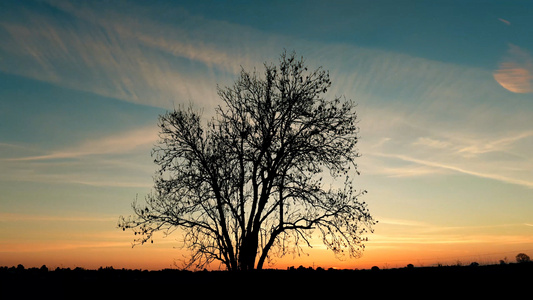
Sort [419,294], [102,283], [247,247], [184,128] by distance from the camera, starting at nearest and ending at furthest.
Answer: [419,294]
[102,283]
[247,247]
[184,128]

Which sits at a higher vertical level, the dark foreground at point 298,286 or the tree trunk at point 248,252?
the tree trunk at point 248,252

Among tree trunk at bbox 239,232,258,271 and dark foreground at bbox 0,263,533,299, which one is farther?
tree trunk at bbox 239,232,258,271

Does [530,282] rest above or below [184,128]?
below

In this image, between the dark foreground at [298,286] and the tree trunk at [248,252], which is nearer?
the dark foreground at [298,286]

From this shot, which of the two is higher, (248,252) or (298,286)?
(248,252)

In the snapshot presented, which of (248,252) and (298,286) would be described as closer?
(298,286)

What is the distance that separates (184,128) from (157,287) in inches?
540

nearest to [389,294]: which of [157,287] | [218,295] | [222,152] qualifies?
[218,295]

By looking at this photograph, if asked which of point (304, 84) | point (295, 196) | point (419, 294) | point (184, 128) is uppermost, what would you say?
point (304, 84)

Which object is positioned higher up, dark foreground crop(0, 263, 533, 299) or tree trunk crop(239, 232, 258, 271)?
tree trunk crop(239, 232, 258, 271)

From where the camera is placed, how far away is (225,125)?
76.3ft

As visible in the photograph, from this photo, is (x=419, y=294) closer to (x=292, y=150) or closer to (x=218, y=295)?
(x=218, y=295)

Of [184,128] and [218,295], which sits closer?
[218,295]

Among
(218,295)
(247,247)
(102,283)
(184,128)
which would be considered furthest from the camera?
(184,128)
